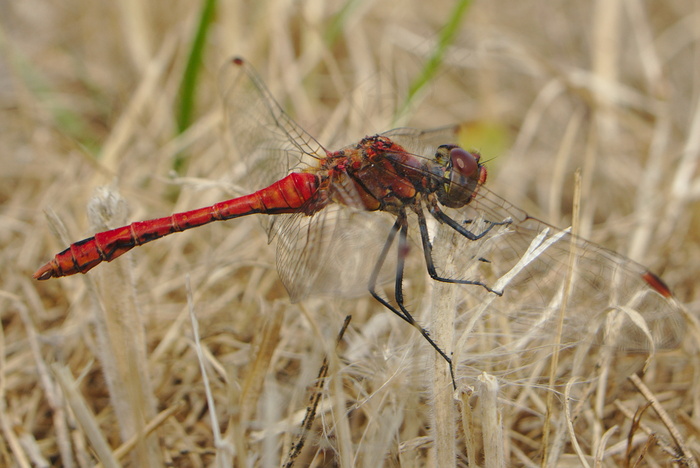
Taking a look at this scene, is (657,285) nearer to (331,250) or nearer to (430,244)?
(430,244)

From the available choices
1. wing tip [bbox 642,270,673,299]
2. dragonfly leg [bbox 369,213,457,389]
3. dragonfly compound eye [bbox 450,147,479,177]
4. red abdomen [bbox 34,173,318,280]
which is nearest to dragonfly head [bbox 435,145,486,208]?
dragonfly compound eye [bbox 450,147,479,177]

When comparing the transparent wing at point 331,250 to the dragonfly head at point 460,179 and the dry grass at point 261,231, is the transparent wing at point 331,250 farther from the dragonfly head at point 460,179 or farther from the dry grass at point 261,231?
the dragonfly head at point 460,179

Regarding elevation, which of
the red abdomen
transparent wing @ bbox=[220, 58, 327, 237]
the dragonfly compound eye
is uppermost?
transparent wing @ bbox=[220, 58, 327, 237]

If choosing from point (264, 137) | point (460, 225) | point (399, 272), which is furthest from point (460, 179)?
point (264, 137)

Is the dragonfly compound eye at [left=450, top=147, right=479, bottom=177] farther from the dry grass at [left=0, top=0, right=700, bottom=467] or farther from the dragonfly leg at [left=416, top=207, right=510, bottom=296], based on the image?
the dry grass at [left=0, top=0, right=700, bottom=467]

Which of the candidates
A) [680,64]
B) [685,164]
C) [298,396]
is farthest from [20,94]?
[680,64]

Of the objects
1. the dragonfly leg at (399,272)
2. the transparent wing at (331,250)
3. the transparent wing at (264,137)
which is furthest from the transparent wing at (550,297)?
the transparent wing at (264,137)
